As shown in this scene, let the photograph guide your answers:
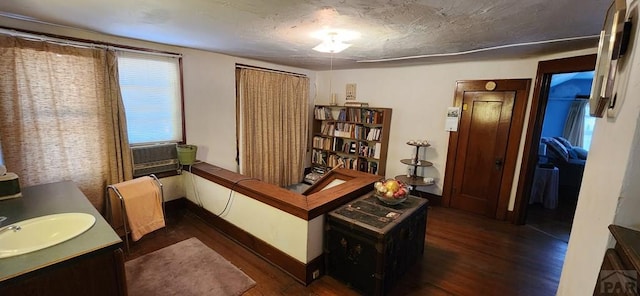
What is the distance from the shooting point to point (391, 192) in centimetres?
221

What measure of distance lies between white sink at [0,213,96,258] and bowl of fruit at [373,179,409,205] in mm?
1990

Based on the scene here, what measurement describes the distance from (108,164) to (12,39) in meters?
1.25

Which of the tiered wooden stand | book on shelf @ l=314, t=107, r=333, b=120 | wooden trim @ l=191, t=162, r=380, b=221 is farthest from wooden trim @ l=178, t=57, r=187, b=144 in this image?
the tiered wooden stand

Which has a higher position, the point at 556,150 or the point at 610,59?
the point at 610,59

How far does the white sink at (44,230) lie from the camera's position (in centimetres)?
132

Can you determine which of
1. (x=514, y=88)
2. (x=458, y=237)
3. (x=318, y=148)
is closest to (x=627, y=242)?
(x=458, y=237)

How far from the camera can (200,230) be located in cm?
290

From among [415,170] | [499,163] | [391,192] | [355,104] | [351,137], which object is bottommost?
[415,170]

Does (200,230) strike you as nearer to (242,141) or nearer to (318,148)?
(242,141)

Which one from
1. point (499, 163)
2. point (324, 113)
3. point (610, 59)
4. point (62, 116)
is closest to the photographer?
point (610, 59)

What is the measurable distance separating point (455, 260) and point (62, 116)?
3.96 meters

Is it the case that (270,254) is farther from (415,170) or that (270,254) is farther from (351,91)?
(351,91)

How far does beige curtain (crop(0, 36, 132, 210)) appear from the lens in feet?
7.09

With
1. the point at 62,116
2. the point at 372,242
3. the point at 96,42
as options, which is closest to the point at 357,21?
the point at 372,242
